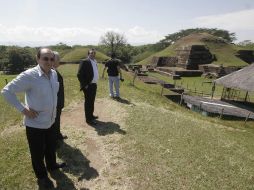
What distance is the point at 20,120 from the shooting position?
33.4ft

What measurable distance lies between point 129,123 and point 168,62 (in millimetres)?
51453

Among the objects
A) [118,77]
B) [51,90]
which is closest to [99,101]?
[118,77]

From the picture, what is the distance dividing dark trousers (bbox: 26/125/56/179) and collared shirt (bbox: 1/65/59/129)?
0.17m

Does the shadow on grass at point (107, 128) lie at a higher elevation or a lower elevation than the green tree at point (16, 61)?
higher

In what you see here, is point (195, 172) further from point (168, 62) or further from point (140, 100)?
point (168, 62)

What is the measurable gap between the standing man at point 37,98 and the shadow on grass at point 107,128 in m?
3.21

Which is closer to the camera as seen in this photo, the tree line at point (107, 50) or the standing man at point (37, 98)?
the standing man at point (37, 98)

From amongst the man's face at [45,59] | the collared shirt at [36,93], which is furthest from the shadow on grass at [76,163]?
the man's face at [45,59]

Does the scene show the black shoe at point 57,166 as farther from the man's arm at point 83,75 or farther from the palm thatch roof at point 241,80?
the palm thatch roof at point 241,80

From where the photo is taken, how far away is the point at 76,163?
6.50 meters

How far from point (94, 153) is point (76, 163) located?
0.71 metres

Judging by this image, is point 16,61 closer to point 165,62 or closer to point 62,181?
point 165,62

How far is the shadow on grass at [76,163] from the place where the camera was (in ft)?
20.0

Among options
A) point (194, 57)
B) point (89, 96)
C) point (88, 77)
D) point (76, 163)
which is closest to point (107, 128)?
point (89, 96)
